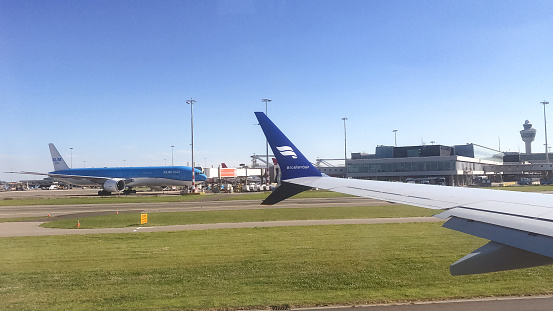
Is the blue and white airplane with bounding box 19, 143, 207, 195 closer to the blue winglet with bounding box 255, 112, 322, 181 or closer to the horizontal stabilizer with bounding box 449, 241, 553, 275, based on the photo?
the blue winglet with bounding box 255, 112, 322, 181

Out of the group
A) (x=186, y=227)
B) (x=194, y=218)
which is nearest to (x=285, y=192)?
(x=186, y=227)

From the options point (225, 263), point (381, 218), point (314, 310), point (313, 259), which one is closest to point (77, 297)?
point (225, 263)

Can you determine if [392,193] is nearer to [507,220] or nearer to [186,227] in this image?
[507,220]

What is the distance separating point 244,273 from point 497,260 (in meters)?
7.61

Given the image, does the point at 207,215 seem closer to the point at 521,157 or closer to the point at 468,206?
the point at 468,206

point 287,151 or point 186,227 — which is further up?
point 287,151

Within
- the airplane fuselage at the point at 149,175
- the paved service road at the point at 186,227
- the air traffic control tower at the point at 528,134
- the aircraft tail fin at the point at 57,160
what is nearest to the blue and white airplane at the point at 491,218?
the paved service road at the point at 186,227

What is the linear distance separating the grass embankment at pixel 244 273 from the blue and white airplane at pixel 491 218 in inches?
110

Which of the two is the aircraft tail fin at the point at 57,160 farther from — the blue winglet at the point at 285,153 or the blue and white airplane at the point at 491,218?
the blue and white airplane at the point at 491,218

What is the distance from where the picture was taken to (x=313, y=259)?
464 inches

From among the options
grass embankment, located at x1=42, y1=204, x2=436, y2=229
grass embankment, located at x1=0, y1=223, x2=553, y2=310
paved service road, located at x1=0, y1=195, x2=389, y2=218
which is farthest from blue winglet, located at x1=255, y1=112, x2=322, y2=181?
paved service road, located at x1=0, y1=195, x2=389, y2=218

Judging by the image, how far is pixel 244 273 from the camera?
10398 mm

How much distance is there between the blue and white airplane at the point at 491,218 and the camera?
3443 millimetres

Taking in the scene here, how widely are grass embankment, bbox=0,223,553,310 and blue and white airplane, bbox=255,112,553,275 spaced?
2.78 m
